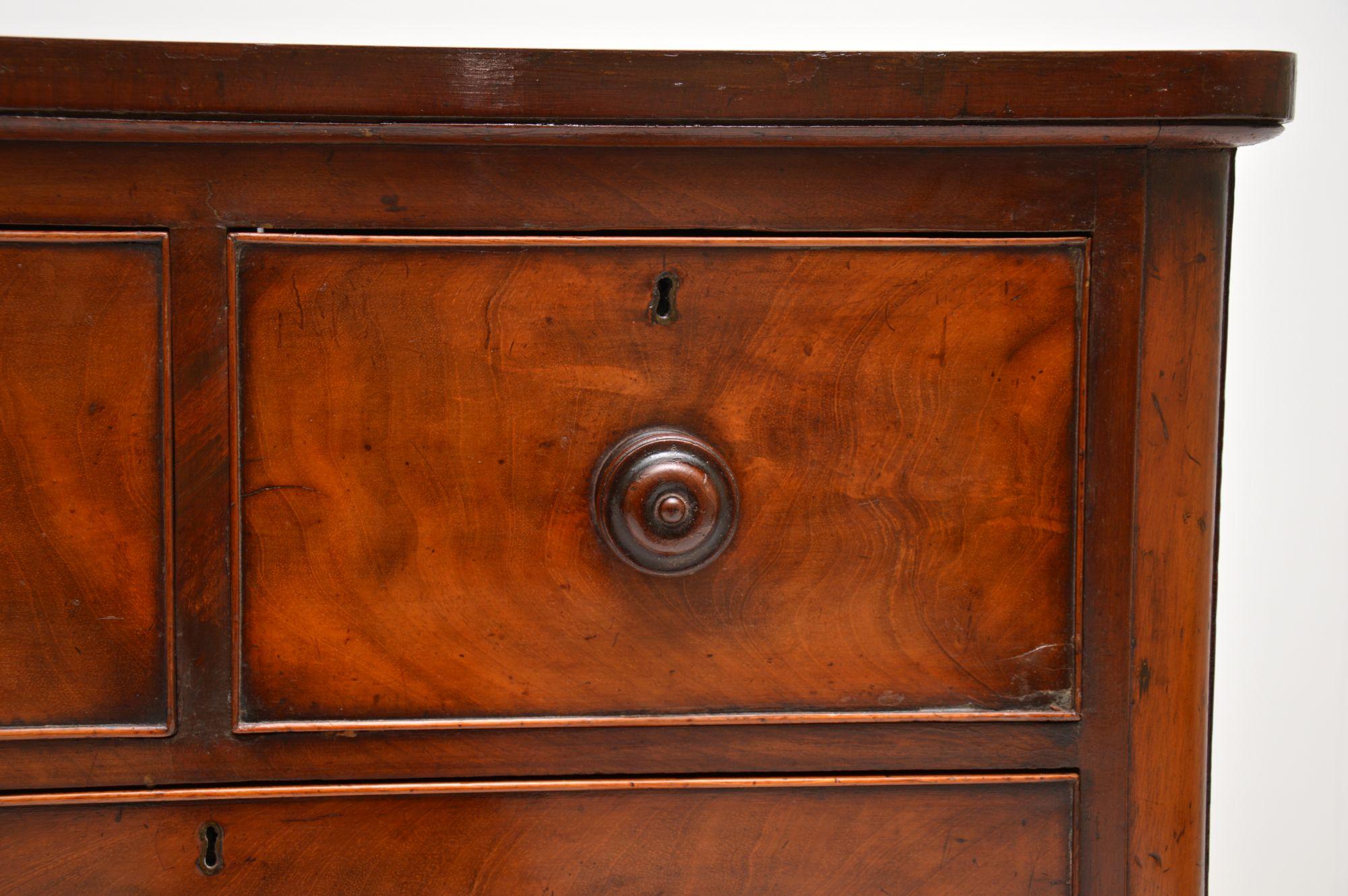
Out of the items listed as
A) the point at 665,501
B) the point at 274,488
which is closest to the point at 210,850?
the point at 274,488

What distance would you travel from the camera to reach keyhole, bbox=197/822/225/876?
0.68 m

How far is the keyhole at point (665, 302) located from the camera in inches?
26.2

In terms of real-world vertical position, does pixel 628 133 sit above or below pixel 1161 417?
above

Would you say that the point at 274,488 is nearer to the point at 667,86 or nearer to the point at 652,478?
the point at 652,478

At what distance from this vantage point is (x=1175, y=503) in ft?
2.23

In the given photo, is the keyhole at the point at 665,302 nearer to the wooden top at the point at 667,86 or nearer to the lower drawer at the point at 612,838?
the wooden top at the point at 667,86

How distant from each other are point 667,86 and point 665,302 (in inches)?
4.9

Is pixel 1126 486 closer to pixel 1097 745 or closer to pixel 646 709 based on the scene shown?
pixel 1097 745

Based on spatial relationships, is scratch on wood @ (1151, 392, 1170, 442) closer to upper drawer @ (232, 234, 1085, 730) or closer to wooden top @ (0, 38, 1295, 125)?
upper drawer @ (232, 234, 1085, 730)

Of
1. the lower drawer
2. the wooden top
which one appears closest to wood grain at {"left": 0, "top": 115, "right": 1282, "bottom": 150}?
the wooden top

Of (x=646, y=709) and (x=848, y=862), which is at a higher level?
(x=646, y=709)

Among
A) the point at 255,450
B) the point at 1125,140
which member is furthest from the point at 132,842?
the point at 1125,140

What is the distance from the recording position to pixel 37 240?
0.64 m

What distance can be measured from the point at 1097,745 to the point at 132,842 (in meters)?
0.62
